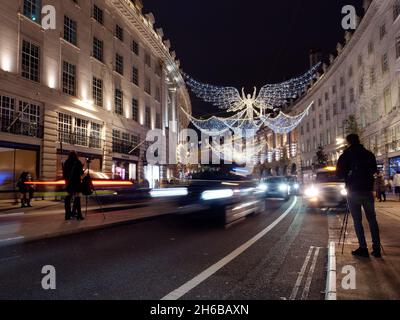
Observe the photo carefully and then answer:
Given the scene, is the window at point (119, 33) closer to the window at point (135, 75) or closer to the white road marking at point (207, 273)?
the window at point (135, 75)

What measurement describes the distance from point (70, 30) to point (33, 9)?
12.7 ft

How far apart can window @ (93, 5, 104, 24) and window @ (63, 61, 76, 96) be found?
19.6ft

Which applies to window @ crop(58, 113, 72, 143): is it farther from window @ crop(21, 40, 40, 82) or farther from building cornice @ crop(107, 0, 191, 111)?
building cornice @ crop(107, 0, 191, 111)

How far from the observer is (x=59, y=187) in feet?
62.5

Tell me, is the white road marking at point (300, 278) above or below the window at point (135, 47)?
below

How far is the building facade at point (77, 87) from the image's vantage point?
69.9 ft

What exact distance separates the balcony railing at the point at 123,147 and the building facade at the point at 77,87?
4cm

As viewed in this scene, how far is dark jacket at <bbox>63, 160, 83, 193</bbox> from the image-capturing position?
1045 cm

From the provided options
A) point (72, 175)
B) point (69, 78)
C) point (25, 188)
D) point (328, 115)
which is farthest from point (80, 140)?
point (328, 115)

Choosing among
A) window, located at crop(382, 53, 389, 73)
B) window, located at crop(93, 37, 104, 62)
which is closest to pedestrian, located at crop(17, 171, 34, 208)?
window, located at crop(93, 37, 104, 62)

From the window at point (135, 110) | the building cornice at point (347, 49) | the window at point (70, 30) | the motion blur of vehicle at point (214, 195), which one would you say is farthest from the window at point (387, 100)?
the window at point (70, 30)

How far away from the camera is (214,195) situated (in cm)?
986

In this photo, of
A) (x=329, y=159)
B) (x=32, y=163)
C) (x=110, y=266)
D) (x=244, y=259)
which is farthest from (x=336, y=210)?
(x=329, y=159)

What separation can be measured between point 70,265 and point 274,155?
285 feet
